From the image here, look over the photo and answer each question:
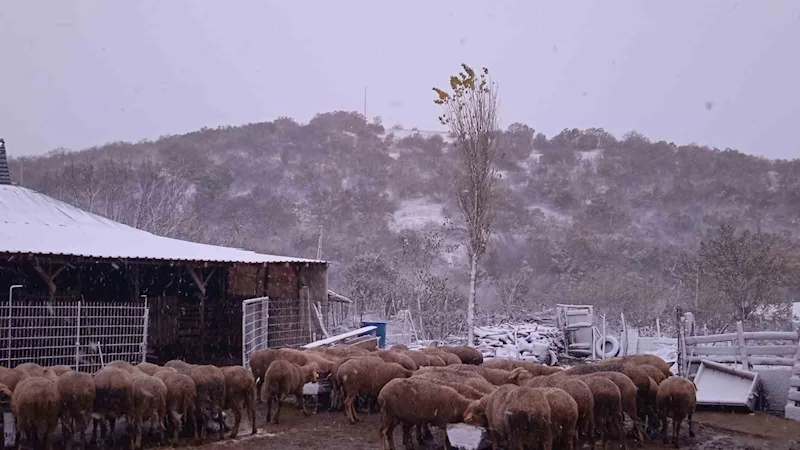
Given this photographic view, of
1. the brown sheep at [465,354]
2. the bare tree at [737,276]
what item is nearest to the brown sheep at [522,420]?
the brown sheep at [465,354]

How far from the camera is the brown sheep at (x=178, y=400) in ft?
34.7

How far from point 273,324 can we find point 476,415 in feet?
34.1

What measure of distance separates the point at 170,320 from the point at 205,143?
46.4 meters

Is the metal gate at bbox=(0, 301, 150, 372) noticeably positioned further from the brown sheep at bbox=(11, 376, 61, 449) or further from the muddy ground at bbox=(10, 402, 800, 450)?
the brown sheep at bbox=(11, 376, 61, 449)

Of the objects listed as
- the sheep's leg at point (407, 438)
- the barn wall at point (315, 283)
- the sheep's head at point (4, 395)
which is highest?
the barn wall at point (315, 283)

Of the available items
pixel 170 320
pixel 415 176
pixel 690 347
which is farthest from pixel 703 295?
pixel 415 176

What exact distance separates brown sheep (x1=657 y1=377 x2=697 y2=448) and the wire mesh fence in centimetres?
828

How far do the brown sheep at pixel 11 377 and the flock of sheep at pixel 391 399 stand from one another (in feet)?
0.05

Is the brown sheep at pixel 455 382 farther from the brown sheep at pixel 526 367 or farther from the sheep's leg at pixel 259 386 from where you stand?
the sheep's leg at pixel 259 386

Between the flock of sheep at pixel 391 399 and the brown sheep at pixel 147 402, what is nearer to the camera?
the flock of sheep at pixel 391 399

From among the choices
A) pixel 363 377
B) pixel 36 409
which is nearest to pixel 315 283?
pixel 363 377

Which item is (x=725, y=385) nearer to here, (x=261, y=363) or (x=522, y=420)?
(x=522, y=420)

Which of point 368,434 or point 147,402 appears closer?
point 147,402

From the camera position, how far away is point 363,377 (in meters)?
12.5
